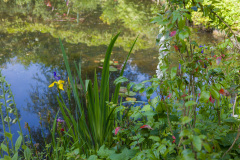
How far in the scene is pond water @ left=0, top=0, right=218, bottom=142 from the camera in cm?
321

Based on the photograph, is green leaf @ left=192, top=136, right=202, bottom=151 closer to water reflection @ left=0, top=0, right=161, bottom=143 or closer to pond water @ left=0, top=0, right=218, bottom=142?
pond water @ left=0, top=0, right=218, bottom=142

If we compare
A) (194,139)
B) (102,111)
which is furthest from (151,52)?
(194,139)

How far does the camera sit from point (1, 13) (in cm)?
774

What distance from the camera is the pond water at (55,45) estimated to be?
321 centimetres

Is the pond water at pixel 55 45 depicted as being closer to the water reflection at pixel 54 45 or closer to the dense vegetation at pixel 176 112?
the water reflection at pixel 54 45

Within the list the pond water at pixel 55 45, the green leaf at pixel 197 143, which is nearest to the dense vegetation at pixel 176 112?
the green leaf at pixel 197 143

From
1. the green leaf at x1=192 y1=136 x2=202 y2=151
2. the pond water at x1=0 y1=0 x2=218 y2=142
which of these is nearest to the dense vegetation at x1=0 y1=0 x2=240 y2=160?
the green leaf at x1=192 y1=136 x2=202 y2=151

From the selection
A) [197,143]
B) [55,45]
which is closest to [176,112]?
[197,143]

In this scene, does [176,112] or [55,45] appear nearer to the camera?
[176,112]

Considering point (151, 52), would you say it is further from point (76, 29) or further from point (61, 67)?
point (76, 29)

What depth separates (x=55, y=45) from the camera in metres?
5.03

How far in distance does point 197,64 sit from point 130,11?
324 inches

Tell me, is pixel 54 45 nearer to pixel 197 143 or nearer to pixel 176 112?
pixel 176 112

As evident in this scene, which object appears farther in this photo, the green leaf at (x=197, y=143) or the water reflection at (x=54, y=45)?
the water reflection at (x=54, y=45)
